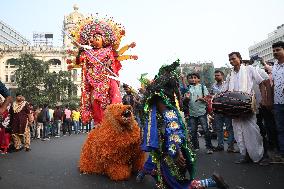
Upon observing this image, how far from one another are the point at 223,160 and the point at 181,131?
3.19 meters

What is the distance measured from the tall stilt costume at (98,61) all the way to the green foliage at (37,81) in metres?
48.8

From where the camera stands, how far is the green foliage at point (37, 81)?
180 ft

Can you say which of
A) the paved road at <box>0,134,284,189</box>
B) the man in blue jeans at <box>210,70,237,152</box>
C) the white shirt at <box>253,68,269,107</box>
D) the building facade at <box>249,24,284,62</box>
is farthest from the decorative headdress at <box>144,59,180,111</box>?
the building facade at <box>249,24,284,62</box>

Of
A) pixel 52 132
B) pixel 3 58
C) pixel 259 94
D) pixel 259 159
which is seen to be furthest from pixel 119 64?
pixel 3 58

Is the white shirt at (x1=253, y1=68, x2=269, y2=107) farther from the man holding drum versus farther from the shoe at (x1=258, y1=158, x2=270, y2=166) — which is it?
the shoe at (x1=258, y1=158, x2=270, y2=166)

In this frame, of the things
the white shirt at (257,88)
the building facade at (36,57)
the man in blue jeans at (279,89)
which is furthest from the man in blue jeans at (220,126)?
the building facade at (36,57)

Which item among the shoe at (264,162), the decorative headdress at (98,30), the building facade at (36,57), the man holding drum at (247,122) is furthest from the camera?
the building facade at (36,57)

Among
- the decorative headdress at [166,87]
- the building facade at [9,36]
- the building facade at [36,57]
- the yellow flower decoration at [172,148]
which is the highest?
the building facade at [9,36]

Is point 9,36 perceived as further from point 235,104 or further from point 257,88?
point 235,104

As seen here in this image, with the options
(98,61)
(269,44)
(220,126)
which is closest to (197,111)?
(220,126)

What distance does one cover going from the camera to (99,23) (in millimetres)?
6859

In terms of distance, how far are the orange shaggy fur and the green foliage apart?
50.3m

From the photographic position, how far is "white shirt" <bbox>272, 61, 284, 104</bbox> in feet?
19.5

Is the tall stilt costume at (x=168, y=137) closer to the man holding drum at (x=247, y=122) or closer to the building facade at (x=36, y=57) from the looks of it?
the man holding drum at (x=247, y=122)
